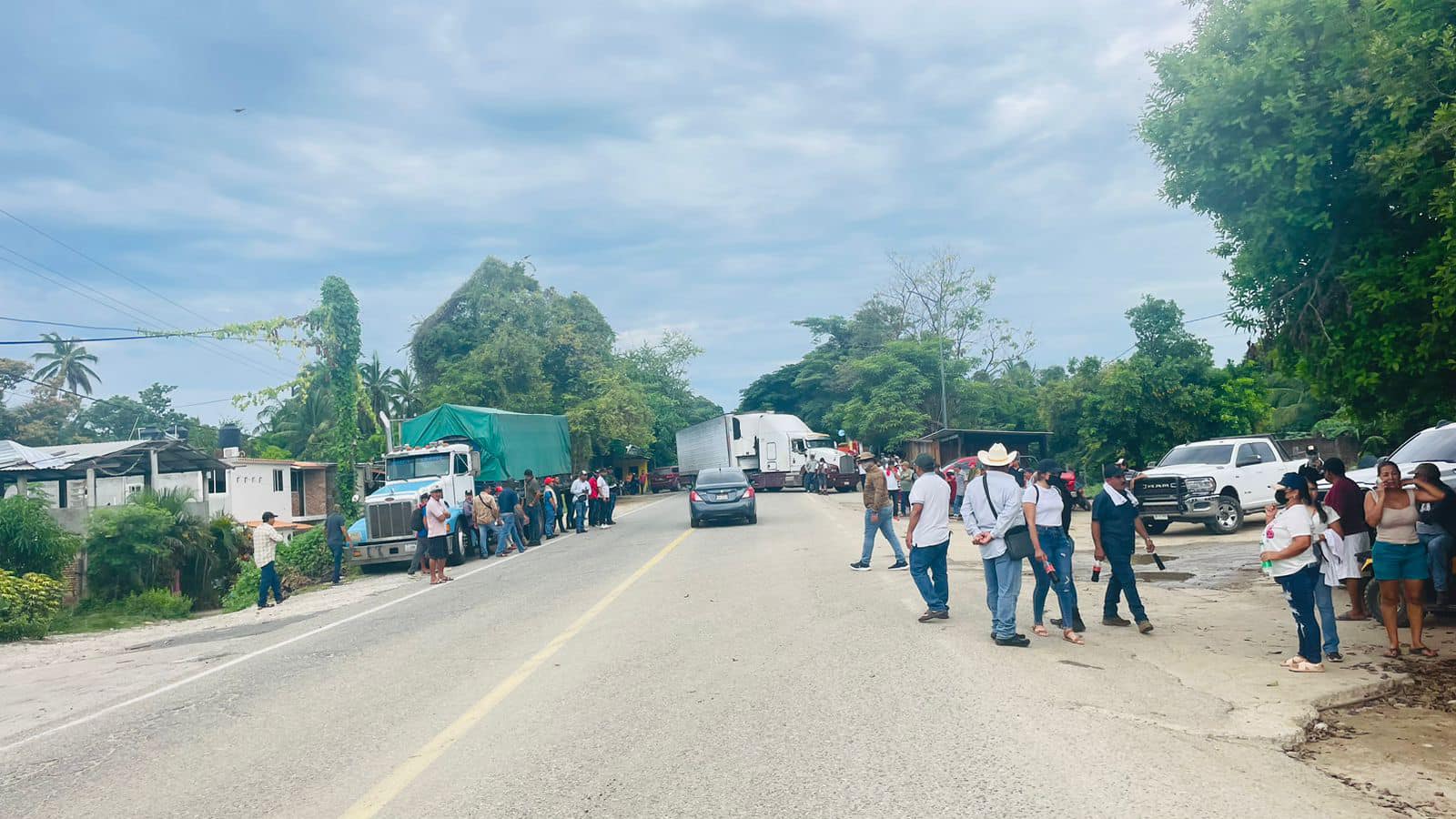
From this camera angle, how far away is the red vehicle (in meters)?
69.6

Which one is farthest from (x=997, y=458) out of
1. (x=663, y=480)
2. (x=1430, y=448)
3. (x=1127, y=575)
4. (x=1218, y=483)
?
(x=663, y=480)

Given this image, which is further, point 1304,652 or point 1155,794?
point 1304,652

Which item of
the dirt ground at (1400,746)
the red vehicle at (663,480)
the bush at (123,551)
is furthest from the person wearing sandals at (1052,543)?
the red vehicle at (663,480)

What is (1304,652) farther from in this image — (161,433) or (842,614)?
(161,433)

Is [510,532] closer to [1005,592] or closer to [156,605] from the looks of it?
[156,605]

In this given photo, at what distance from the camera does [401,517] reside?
20.8 m

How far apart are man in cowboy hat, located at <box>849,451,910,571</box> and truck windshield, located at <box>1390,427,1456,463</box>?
6.57 meters

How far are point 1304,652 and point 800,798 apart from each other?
5284 mm

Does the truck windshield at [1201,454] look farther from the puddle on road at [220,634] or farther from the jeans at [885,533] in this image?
the puddle on road at [220,634]

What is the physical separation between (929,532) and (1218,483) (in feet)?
41.0

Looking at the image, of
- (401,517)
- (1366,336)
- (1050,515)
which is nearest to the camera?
(1366,336)

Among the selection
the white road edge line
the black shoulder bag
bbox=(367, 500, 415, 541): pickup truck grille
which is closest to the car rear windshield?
bbox=(367, 500, 415, 541): pickup truck grille

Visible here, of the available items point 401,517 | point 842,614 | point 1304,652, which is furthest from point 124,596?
point 1304,652

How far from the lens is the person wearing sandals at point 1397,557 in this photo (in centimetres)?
849
